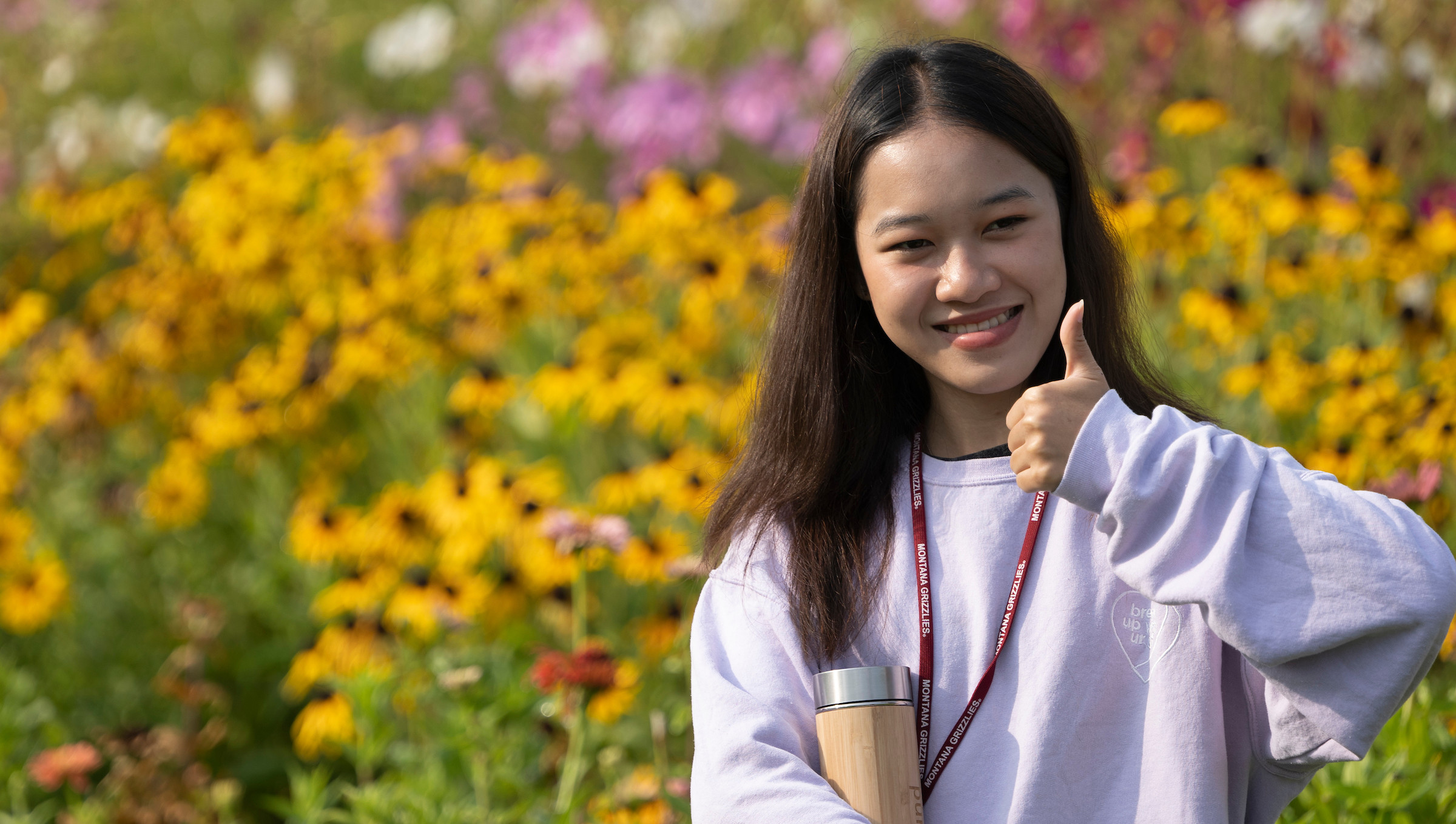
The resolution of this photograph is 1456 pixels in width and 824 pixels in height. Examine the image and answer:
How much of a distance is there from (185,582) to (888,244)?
115 inches

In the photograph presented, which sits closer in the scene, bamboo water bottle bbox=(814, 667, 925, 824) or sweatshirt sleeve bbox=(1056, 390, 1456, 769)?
sweatshirt sleeve bbox=(1056, 390, 1456, 769)

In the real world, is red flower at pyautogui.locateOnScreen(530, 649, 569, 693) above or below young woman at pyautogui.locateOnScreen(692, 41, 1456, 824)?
below

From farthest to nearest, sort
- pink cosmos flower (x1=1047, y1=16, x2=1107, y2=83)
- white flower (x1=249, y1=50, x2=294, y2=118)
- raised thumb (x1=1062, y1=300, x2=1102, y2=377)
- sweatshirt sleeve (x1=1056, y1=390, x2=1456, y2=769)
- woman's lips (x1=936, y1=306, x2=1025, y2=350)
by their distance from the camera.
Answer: white flower (x1=249, y1=50, x2=294, y2=118), pink cosmos flower (x1=1047, y1=16, x2=1107, y2=83), woman's lips (x1=936, y1=306, x2=1025, y2=350), raised thumb (x1=1062, y1=300, x2=1102, y2=377), sweatshirt sleeve (x1=1056, y1=390, x2=1456, y2=769)

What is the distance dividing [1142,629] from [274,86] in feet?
18.0

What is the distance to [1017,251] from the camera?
1209 mm

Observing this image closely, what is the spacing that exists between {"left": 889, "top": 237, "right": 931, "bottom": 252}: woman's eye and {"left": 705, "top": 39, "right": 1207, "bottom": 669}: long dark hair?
0.29 feet

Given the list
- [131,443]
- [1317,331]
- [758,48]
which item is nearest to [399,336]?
[131,443]

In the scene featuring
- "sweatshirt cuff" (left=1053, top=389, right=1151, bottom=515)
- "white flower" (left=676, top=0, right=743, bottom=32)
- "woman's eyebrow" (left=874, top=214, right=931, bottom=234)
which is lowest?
"sweatshirt cuff" (left=1053, top=389, right=1151, bottom=515)

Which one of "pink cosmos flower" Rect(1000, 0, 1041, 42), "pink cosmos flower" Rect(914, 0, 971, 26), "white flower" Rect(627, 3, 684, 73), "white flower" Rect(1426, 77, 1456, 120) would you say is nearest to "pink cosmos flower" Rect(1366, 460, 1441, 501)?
"white flower" Rect(1426, 77, 1456, 120)

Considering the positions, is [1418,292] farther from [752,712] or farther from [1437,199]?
[752,712]

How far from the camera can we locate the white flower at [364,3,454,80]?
6.12 metres

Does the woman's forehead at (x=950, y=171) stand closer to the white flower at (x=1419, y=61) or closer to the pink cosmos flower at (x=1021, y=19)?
the white flower at (x=1419, y=61)

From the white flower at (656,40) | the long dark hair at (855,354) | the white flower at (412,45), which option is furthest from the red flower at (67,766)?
the white flower at (412,45)

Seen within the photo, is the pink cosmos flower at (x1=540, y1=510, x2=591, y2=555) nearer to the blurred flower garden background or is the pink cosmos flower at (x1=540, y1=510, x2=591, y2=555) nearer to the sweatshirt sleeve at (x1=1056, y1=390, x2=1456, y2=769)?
the blurred flower garden background
